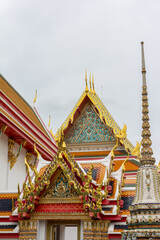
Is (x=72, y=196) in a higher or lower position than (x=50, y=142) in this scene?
lower

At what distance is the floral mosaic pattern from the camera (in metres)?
5.80

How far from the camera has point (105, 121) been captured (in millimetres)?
11055

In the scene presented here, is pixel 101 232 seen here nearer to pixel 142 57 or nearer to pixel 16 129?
pixel 142 57

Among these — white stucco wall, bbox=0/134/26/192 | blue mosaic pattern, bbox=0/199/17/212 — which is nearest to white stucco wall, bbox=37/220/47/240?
blue mosaic pattern, bbox=0/199/17/212

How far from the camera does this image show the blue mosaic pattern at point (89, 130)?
11.1 m

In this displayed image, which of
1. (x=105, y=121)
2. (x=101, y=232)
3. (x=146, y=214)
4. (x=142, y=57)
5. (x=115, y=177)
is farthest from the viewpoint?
(x=105, y=121)

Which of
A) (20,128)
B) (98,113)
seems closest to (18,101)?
(20,128)

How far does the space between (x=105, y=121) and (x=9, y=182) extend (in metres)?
3.49

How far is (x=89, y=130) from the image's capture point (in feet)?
36.9

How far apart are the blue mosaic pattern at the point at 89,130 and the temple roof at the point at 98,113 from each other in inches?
7.8

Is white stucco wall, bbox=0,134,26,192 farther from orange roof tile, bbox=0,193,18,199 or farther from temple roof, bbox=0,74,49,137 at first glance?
orange roof tile, bbox=0,193,18,199

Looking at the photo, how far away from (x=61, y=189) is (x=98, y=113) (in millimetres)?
5737

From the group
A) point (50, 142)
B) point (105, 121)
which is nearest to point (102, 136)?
point (105, 121)

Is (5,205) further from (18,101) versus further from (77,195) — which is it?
(18,101)
